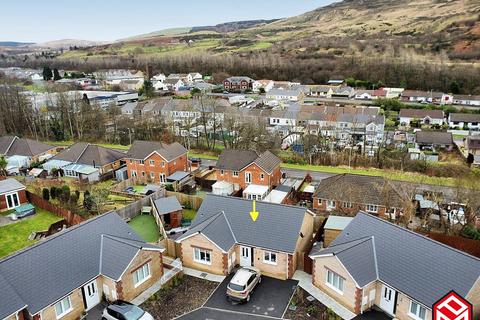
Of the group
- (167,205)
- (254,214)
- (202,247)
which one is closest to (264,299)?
(202,247)

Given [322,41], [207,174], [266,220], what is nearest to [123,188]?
[207,174]

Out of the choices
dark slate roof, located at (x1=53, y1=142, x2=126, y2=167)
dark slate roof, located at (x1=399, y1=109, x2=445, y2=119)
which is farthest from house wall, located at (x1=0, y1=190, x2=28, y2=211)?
dark slate roof, located at (x1=399, y1=109, x2=445, y2=119)

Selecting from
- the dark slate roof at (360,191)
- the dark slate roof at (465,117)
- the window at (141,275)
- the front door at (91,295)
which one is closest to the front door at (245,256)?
the window at (141,275)

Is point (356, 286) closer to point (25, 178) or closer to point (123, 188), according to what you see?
point (123, 188)

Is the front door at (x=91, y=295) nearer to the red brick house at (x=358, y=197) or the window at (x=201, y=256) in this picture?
the window at (x=201, y=256)

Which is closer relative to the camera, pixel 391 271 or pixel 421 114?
pixel 391 271

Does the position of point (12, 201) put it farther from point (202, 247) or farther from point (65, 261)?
point (202, 247)
